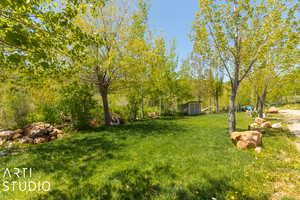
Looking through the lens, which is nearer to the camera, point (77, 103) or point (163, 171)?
point (163, 171)

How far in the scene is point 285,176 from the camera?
3203 millimetres

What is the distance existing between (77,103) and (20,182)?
19.4ft

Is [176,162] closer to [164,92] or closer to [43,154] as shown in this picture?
[43,154]

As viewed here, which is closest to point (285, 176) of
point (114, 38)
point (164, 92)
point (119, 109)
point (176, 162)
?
point (176, 162)

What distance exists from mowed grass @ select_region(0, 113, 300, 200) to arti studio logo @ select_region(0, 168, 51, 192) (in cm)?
9

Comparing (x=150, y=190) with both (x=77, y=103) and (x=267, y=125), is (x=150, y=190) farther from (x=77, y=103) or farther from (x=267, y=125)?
(x=267, y=125)

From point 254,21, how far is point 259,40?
3.17 feet

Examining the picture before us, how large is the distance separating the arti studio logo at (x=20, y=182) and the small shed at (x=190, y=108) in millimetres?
18918

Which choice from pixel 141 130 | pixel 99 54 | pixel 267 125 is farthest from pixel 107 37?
pixel 267 125

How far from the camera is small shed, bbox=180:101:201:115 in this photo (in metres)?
20.1

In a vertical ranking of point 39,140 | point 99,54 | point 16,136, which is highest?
point 99,54

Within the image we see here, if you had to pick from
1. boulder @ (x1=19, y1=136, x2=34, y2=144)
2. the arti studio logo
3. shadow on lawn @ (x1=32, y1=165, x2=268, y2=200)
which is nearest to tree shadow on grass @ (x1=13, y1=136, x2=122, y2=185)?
the arti studio logo

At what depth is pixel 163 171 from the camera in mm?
3484

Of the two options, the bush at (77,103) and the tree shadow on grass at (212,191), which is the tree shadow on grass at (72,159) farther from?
A: the bush at (77,103)
